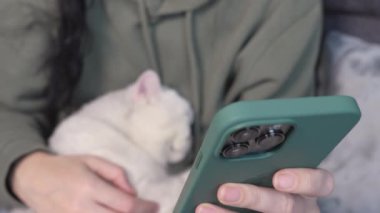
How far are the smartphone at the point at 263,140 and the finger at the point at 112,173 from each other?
0.40ft

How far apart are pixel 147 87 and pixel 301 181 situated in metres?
0.24

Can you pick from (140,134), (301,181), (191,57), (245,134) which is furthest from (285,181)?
(191,57)

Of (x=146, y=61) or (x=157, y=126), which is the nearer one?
(x=157, y=126)

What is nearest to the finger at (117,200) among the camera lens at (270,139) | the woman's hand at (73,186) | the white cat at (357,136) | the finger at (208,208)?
the woman's hand at (73,186)

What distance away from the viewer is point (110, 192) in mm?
677

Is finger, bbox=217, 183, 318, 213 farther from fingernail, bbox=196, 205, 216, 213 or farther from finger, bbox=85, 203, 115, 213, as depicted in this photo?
finger, bbox=85, 203, 115, 213

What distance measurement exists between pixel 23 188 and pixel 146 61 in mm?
260

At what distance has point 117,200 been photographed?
67 cm

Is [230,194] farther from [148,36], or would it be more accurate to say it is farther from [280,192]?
[148,36]

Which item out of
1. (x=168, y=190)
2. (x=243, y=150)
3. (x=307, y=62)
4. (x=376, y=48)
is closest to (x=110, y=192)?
(x=168, y=190)

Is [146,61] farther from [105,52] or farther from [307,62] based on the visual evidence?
[307,62]

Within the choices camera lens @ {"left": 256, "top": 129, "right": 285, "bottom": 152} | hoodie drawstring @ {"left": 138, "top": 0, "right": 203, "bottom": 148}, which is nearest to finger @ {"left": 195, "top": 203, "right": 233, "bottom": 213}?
camera lens @ {"left": 256, "top": 129, "right": 285, "bottom": 152}

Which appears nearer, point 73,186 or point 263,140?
point 263,140

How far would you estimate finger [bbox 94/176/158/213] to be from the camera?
0.67 metres
